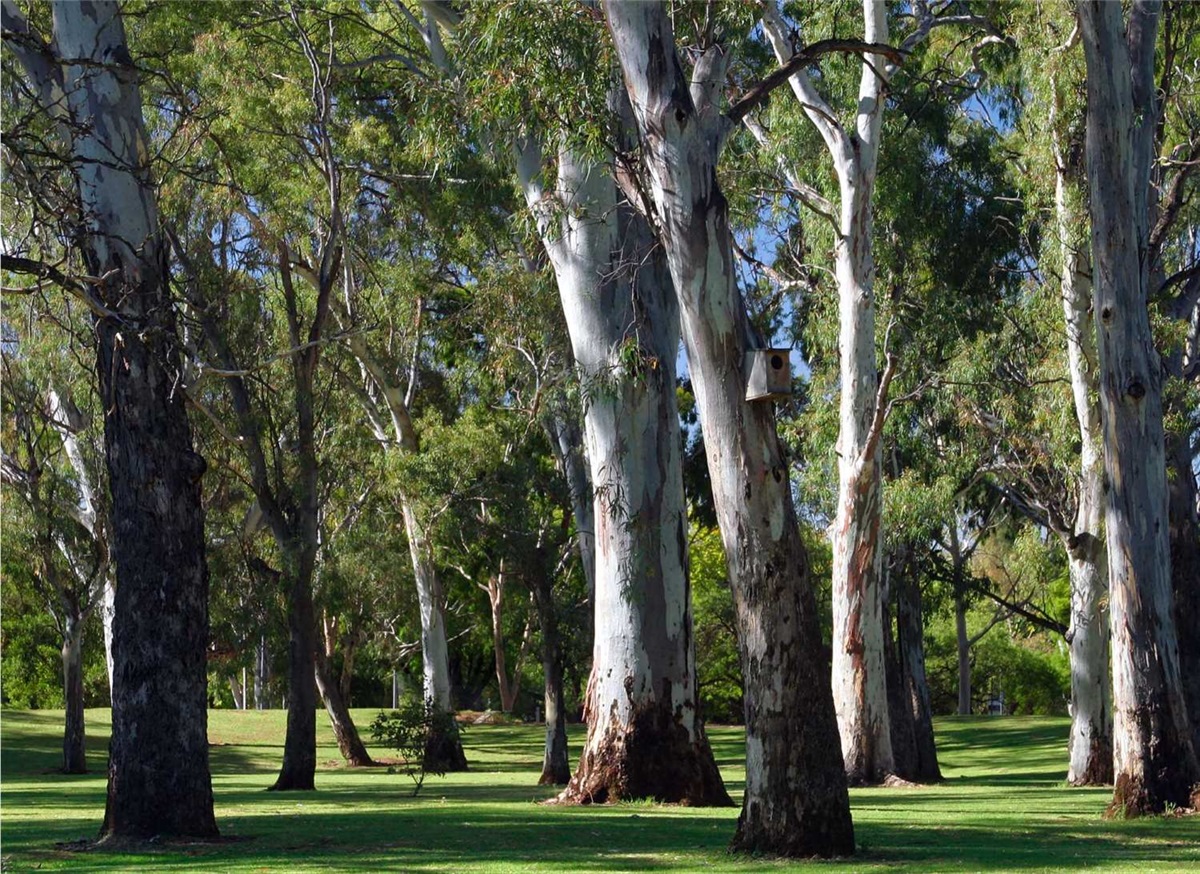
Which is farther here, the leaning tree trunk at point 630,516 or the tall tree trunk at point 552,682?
the tall tree trunk at point 552,682

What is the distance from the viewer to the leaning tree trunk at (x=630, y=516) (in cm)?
1458

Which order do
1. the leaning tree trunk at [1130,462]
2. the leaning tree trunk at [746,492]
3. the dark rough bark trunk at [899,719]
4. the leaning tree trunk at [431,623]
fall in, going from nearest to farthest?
the leaning tree trunk at [746,492] → the leaning tree trunk at [1130,462] → the dark rough bark trunk at [899,719] → the leaning tree trunk at [431,623]

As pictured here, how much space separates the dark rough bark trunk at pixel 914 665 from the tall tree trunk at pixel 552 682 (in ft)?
21.4

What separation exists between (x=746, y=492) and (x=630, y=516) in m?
6.04

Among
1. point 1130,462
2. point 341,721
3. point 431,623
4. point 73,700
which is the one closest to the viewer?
point 1130,462

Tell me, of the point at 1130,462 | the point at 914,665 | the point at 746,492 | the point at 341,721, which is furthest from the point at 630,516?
the point at 341,721

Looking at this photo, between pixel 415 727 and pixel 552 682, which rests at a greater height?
pixel 552 682

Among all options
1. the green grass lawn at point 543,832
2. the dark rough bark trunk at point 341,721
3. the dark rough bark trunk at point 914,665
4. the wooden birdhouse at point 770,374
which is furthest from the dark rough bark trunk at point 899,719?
the wooden birdhouse at point 770,374

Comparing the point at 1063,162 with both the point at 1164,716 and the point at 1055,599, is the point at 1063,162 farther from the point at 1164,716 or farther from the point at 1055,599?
the point at 1055,599

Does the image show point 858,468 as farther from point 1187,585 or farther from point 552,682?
point 552,682

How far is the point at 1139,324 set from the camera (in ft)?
41.4

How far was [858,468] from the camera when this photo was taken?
19922 mm

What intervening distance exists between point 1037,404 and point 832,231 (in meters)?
3.91

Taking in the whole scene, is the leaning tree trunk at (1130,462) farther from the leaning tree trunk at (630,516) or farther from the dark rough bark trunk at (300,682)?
the dark rough bark trunk at (300,682)
